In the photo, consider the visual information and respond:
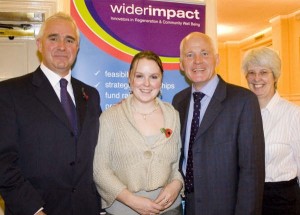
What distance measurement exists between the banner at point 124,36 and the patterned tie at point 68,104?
3.01 feet

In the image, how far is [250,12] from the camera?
852 centimetres

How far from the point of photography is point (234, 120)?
2178 millimetres

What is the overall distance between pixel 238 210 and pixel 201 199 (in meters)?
0.24

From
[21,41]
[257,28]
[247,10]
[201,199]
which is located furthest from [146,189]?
[257,28]

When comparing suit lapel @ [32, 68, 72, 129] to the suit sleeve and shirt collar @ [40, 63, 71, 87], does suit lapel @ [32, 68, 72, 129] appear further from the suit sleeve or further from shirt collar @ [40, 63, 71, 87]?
the suit sleeve

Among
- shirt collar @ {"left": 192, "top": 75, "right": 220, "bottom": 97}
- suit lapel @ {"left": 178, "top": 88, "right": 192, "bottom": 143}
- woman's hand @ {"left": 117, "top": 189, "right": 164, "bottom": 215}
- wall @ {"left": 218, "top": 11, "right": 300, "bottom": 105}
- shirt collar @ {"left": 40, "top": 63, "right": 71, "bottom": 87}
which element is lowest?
woman's hand @ {"left": 117, "top": 189, "right": 164, "bottom": 215}

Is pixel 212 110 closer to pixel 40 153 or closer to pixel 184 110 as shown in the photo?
pixel 184 110

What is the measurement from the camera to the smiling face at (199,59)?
243 cm

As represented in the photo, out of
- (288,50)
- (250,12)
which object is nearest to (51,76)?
(250,12)

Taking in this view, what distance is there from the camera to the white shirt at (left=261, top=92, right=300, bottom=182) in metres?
2.47

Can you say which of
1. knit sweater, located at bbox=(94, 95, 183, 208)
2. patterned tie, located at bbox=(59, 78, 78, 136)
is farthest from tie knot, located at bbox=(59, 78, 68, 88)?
knit sweater, located at bbox=(94, 95, 183, 208)

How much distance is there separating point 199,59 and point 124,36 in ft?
3.59

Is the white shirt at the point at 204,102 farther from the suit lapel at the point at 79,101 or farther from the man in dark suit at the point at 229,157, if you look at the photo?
the suit lapel at the point at 79,101

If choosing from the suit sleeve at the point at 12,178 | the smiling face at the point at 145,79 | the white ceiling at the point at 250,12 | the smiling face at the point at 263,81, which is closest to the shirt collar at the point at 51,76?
the suit sleeve at the point at 12,178
